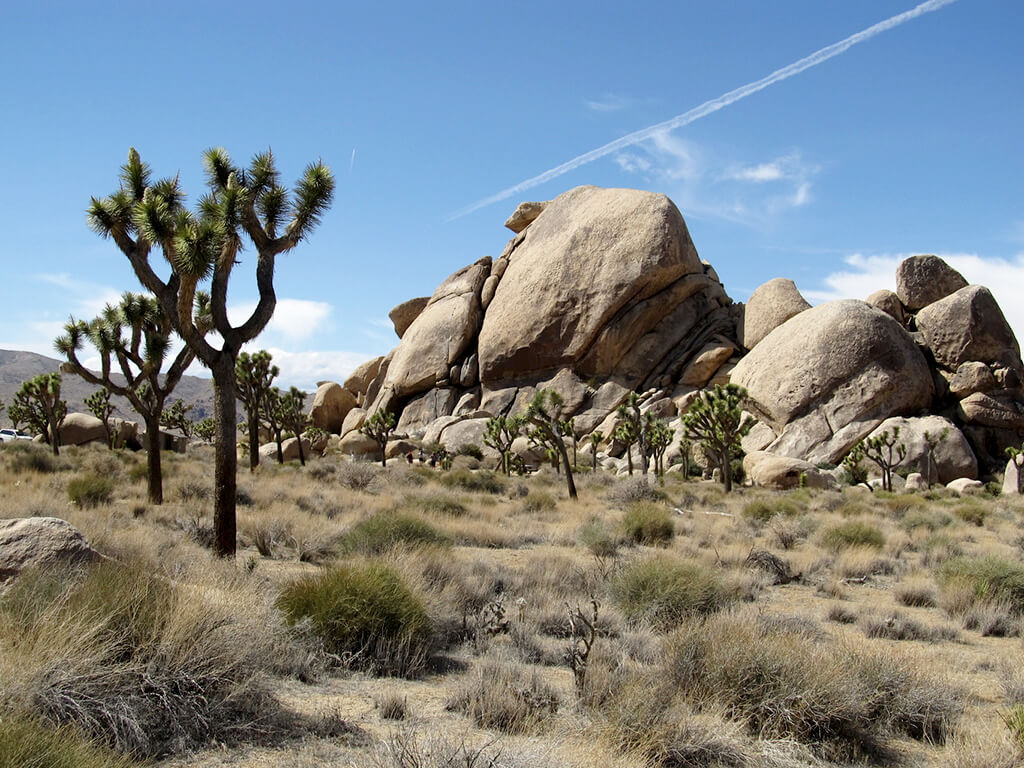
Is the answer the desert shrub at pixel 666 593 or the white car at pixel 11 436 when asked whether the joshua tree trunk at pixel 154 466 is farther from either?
the white car at pixel 11 436

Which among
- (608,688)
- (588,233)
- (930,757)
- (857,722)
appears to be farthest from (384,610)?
(588,233)

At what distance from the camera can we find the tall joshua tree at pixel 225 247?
1088 cm

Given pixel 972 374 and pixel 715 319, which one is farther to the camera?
pixel 715 319

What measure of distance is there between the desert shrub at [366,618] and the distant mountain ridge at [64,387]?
408 feet

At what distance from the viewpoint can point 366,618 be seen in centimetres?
640

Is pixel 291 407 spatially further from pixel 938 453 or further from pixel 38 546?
pixel 38 546

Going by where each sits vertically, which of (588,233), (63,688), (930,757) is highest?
(588,233)

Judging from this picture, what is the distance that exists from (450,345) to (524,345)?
23.0ft

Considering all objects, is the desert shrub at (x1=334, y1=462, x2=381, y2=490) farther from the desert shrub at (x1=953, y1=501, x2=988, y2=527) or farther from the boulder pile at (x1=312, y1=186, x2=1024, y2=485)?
the boulder pile at (x1=312, y1=186, x2=1024, y2=485)

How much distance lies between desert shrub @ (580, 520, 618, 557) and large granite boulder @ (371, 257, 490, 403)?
41.5 metres

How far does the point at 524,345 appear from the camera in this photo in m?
50.9

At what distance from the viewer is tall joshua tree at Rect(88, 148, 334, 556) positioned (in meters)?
10.9

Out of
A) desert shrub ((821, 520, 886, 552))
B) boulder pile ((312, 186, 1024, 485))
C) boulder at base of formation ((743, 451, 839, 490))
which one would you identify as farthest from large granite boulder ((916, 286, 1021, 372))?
desert shrub ((821, 520, 886, 552))

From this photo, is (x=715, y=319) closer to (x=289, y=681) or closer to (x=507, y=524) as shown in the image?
(x=507, y=524)
